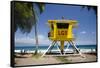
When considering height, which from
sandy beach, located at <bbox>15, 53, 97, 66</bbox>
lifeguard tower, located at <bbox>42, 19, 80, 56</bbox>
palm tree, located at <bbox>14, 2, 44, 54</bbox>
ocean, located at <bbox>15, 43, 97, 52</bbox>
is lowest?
sandy beach, located at <bbox>15, 53, 97, 66</bbox>

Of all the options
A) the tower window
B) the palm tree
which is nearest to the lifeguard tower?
the tower window

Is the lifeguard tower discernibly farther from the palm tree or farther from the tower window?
the palm tree

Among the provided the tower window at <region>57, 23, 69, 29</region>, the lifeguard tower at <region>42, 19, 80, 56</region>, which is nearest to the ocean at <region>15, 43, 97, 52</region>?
the lifeguard tower at <region>42, 19, 80, 56</region>

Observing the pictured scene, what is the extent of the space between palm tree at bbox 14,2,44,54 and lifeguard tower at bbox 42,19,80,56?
17 centimetres

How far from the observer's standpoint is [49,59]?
2.46 m

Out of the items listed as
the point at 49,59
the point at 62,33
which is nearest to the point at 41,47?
the point at 49,59

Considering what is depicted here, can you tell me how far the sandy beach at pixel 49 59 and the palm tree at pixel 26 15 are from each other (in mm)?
93

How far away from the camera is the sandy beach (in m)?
2.35

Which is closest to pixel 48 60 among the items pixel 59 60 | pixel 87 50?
pixel 59 60

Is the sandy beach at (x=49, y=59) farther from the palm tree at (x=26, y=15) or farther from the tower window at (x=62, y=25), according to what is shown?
the tower window at (x=62, y=25)

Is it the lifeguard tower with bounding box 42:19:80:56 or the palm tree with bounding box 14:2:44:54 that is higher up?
the palm tree with bounding box 14:2:44:54

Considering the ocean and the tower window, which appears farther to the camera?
the tower window

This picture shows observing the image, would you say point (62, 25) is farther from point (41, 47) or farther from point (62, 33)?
point (41, 47)

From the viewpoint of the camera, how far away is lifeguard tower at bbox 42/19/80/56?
2.49 metres
